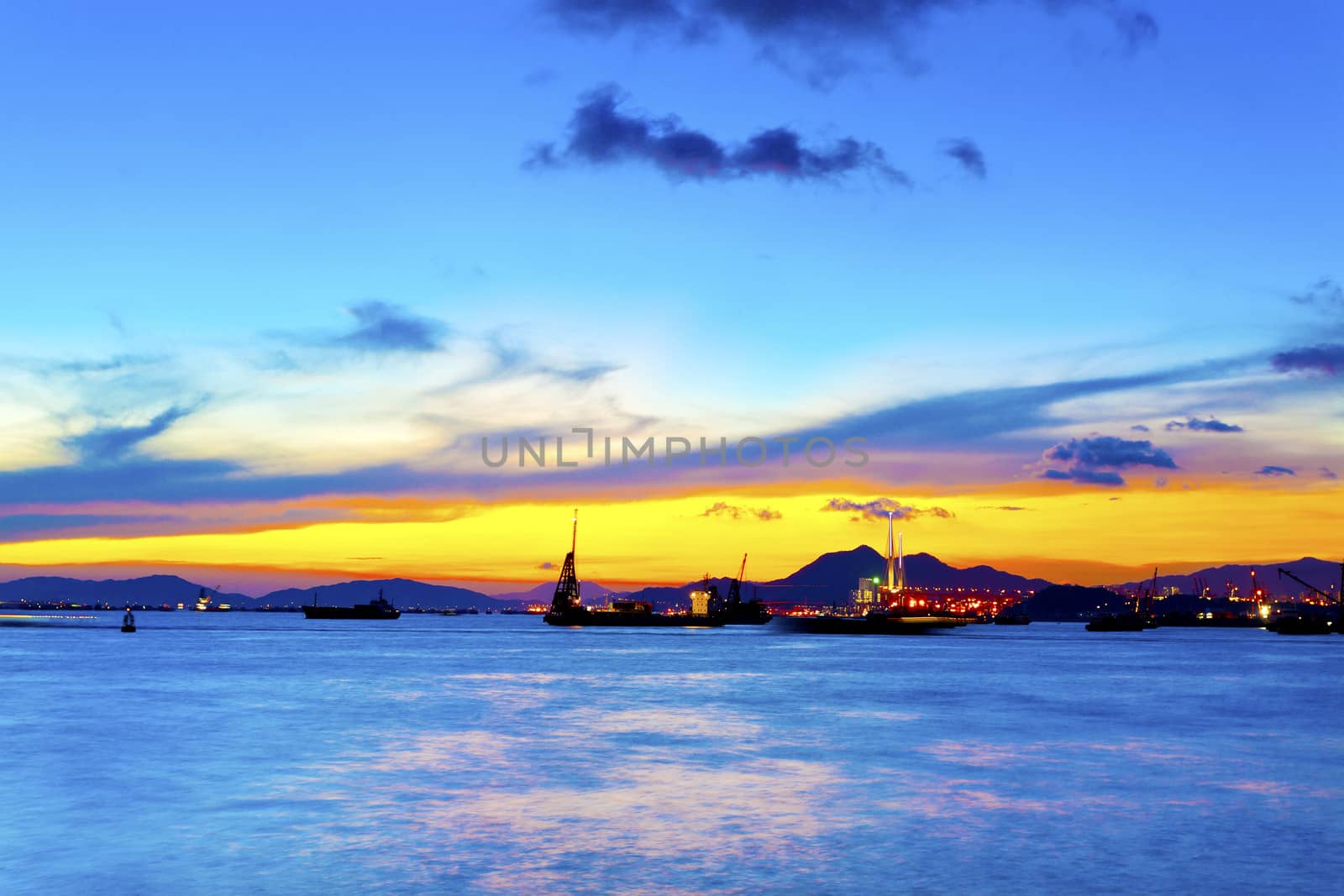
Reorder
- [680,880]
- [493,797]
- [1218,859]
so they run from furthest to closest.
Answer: [493,797], [1218,859], [680,880]

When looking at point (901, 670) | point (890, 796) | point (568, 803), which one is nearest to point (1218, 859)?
point (890, 796)

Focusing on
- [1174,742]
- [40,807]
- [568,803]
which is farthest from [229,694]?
[1174,742]

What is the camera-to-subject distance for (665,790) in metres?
32.0

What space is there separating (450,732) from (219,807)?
60.0ft

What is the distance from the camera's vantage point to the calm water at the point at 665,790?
2228 cm

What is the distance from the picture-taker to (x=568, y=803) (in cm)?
2975

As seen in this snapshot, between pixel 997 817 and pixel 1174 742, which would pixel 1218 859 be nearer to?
pixel 997 817

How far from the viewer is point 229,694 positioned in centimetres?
6756

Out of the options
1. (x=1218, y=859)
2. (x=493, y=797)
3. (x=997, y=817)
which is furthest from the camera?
(x=493, y=797)

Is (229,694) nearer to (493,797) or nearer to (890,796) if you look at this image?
(493,797)

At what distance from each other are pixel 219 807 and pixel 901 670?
78363 millimetres

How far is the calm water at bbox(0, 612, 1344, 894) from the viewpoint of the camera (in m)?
22.3

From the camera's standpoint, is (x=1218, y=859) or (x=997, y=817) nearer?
(x=1218, y=859)

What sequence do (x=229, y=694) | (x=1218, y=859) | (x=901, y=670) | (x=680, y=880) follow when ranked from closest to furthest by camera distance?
(x=680, y=880)
(x=1218, y=859)
(x=229, y=694)
(x=901, y=670)
